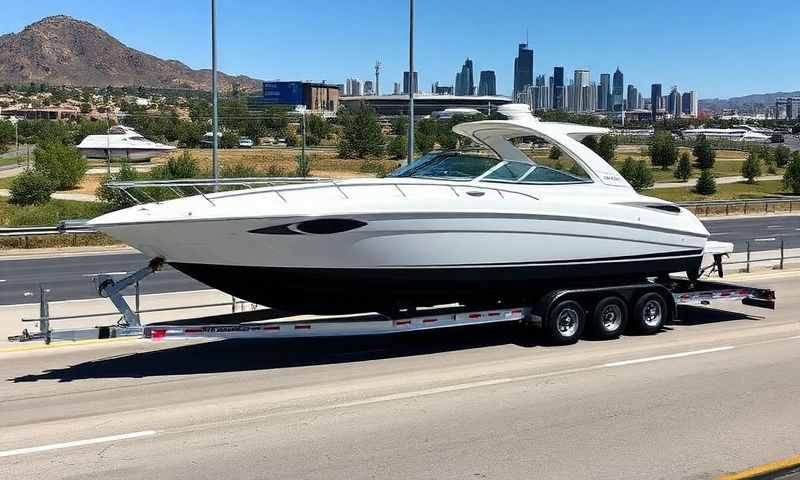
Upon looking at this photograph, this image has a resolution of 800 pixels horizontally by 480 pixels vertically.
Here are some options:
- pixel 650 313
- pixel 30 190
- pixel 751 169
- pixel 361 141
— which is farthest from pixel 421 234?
pixel 361 141

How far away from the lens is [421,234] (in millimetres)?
10070

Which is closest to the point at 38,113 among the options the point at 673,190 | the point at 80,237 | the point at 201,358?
the point at 673,190

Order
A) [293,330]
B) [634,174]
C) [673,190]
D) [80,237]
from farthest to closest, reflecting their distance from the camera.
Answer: [673,190] → [634,174] → [80,237] → [293,330]

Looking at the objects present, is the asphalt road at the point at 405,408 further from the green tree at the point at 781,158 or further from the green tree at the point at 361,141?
the green tree at the point at 781,158

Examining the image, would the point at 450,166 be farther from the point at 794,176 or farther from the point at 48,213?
the point at 794,176

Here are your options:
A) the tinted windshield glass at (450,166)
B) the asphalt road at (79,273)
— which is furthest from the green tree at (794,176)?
the tinted windshield glass at (450,166)

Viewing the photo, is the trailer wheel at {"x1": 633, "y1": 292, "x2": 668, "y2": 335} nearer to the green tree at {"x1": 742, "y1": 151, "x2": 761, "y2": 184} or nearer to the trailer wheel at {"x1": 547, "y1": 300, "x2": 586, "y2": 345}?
the trailer wheel at {"x1": 547, "y1": 300, "x2": 586, "y2": 345}

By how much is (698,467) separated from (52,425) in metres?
5.88

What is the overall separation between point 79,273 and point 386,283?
13071 millimetres

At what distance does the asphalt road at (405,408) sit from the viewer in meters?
6.67

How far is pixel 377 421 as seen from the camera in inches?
308

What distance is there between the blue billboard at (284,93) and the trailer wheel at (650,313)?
15062 cm

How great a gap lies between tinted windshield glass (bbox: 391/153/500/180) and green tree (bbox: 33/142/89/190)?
41.7 m

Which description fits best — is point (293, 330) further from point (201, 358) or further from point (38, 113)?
point (38, 113)
